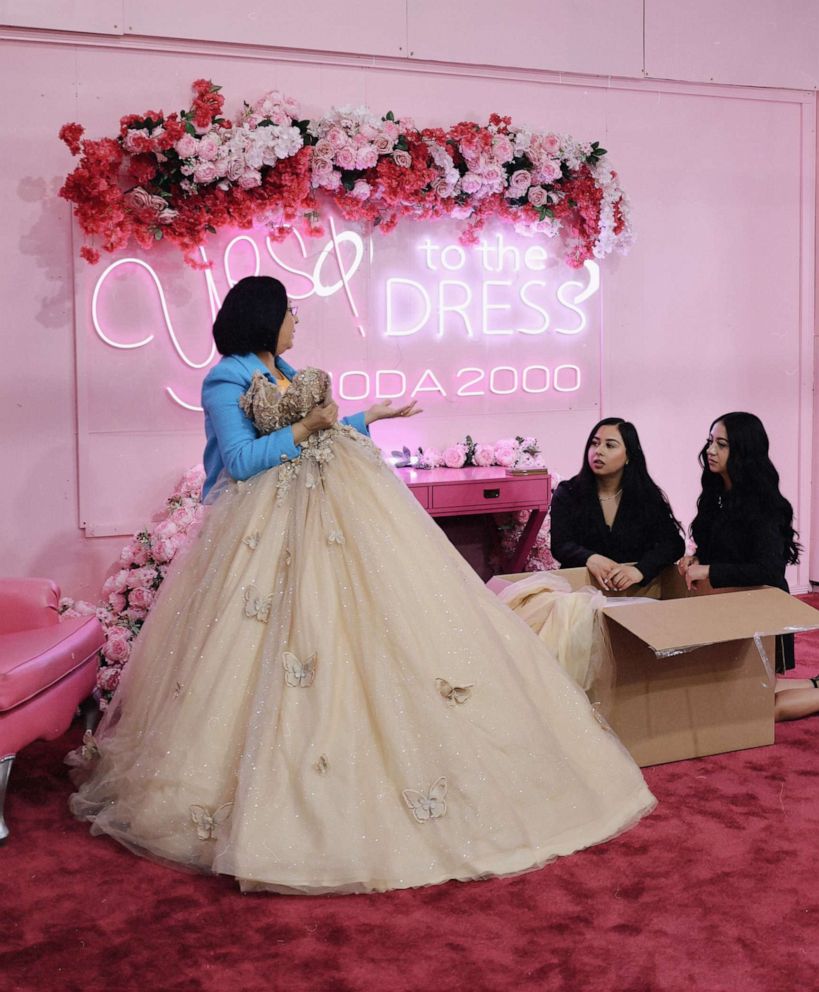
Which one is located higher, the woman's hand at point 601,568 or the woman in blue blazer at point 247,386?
the woman in blue blazer at point 247,386

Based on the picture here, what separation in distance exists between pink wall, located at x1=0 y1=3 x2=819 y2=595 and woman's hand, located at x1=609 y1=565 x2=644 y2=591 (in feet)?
5.28

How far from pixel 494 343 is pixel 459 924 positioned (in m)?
3.39

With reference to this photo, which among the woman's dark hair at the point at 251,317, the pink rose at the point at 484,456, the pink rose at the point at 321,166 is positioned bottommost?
the pink rose at the point at 484,456

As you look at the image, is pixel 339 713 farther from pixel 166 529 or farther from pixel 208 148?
pixel 208 148

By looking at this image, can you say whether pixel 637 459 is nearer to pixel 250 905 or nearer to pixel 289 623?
pixel 289 623

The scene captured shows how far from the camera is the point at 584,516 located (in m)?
4.16

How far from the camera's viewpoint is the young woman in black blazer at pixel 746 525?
3.88m

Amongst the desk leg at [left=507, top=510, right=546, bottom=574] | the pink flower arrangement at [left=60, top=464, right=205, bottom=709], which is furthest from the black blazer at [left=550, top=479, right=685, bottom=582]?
the pink flower arrangement at [left=60, top=464, right=205, bottom=709]

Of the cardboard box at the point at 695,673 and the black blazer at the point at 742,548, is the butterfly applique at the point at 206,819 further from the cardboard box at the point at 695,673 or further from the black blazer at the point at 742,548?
the black blazer at the point at 742,548

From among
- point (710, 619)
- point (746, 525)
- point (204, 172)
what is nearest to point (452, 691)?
point (710, 619)

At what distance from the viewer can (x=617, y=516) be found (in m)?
4.14

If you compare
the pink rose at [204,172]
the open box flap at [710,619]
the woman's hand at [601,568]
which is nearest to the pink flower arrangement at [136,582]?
the pink rose at [204,172]

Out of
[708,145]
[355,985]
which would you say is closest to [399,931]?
[355,985]

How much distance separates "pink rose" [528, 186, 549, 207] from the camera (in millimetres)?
5168
